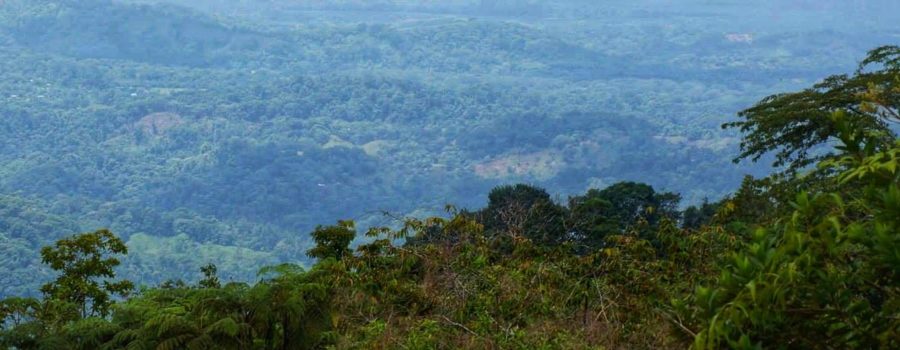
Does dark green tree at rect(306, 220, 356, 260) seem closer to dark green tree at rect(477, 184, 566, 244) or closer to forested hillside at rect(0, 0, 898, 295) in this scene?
dark green tree at rect(477, 184, 566, 244)

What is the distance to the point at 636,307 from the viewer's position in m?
9.48

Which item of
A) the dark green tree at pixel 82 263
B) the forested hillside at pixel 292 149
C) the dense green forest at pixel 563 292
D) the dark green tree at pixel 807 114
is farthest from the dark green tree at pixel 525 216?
the forested hillside at pixel 292 149

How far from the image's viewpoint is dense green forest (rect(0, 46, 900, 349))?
380 centimetres

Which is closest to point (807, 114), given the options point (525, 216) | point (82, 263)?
point (525, 216)

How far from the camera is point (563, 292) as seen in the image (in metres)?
10.3

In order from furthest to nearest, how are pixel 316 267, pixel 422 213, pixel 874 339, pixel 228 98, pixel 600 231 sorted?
pixel 228 98
pixel 422 213
pixel 600 231
pixel 316 267
pixel 874 339

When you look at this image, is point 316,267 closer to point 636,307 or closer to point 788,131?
point 636,307

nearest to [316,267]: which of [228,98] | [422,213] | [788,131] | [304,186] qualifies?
[788,131]

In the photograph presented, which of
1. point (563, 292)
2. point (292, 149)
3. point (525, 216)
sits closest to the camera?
point (563, 292)

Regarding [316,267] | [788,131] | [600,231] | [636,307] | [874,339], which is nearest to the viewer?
[874,339]

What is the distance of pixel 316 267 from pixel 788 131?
12548mm

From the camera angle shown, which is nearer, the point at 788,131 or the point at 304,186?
the point at 788,131

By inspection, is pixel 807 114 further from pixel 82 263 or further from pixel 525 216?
pixel 82 263

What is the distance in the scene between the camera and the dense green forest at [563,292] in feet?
12.5
